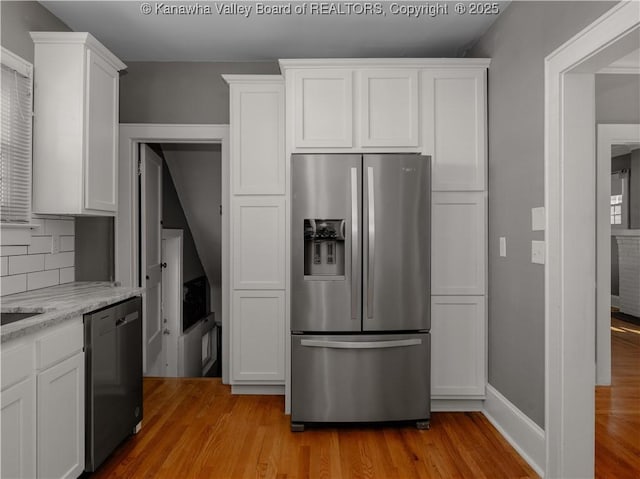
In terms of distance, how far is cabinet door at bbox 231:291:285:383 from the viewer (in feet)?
11.1

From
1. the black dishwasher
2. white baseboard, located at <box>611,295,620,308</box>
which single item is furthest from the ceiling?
white baseboard, located at <box>611,295,620,308</box>

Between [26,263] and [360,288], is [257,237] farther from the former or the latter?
[26,263]

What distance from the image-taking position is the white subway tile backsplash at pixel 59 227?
2822mm

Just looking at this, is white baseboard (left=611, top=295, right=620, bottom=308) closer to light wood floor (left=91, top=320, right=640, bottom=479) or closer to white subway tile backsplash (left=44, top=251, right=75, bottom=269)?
light wood floor (left=91, top=320, right=640, bottom=479)

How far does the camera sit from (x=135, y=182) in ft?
12.3

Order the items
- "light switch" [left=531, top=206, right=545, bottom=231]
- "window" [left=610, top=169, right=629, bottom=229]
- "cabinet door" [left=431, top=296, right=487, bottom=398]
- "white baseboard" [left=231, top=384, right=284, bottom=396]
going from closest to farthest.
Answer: "light switch" [left=531, top=206, right=545, bottom=231] < "cabinet door" [left=431, top=296, right=487, bottom=398] < "white baseboard" [left=231, top=384, right=284, bottom=396] < "window" [left=610, top=169, right=629, bottom=229]

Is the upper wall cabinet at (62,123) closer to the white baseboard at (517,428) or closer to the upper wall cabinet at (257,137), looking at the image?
the upper wall cabinet at (257,137)

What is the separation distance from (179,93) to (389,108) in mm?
1822

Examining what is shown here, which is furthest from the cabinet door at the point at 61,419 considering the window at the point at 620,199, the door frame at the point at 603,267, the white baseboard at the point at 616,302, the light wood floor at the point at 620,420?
the window at the point at 620,199

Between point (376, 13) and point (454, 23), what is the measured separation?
0.57 metres

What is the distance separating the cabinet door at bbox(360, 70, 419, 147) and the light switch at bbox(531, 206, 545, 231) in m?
0.99

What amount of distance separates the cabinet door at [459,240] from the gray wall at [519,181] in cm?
9

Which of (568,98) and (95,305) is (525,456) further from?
(95,305)

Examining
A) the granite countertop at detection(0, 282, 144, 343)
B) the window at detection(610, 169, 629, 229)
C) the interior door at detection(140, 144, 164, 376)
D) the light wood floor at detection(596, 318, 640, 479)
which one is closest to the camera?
the granite countertop at detection(0, 282, 144, 343)
